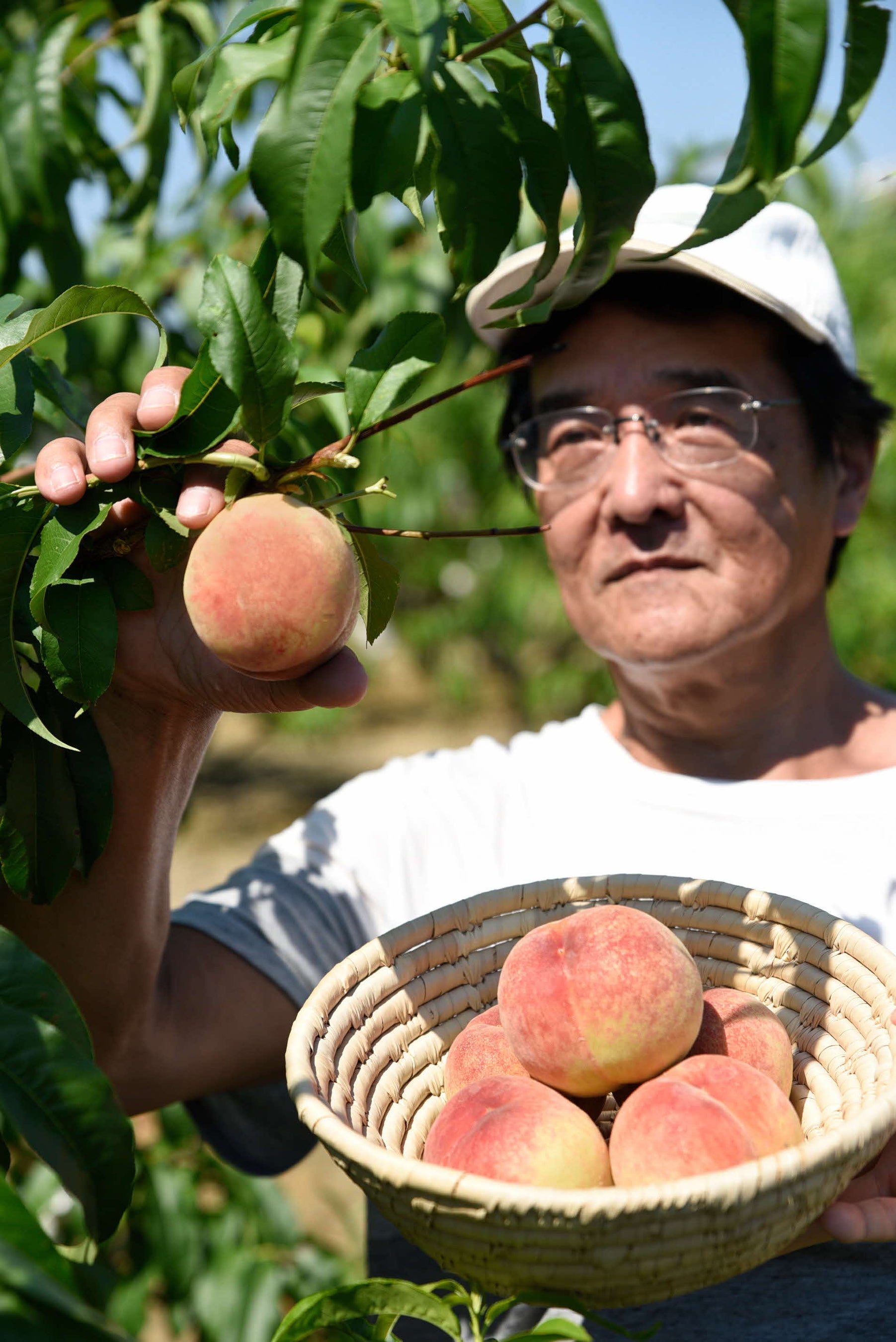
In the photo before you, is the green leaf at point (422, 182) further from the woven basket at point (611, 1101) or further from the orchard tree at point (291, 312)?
the woven basket at point (611, 1101)

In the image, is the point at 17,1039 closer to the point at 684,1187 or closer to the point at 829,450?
the point at 684,1187

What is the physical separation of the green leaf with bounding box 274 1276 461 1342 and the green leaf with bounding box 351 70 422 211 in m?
0.63

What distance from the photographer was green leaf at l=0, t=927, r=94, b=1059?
0.60m

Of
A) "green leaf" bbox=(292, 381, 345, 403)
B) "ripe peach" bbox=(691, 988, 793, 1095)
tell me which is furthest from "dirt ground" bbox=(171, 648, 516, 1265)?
"green leaf" bbox=(292, 381, 345, 403)

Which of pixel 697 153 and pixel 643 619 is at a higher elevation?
pixel 643 619

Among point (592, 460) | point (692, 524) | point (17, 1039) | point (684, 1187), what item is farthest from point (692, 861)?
point (17, 1039)

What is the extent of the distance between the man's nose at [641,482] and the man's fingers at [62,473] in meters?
0.81

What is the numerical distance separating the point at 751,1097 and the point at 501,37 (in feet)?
2.30

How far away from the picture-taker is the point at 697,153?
3.52m

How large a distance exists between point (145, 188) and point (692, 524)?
91 centimetres

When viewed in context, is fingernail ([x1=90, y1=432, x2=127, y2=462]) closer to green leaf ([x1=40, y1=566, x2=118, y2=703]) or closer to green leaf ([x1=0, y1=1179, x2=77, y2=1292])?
green leaf ([x1=40, y1=566, x2=118, y2=703])

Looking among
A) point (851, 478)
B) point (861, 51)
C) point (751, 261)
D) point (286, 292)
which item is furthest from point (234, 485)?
point (851, 478)

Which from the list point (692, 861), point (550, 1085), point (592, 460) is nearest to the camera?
point (550, 1085)

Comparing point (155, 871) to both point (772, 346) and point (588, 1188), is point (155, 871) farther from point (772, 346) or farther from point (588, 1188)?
point (772, 346)
